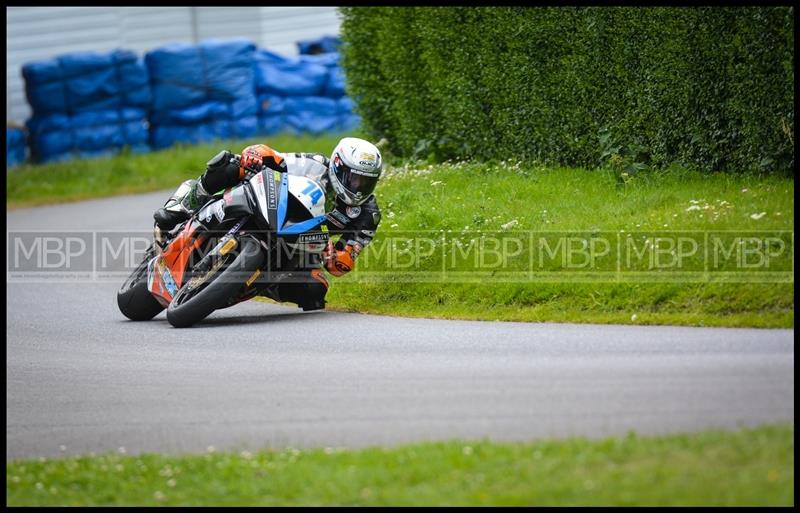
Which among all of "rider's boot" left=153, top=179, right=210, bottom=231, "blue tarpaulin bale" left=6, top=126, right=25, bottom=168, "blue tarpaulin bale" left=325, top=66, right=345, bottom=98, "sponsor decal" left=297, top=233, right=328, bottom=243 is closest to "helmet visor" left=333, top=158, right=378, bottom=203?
"sponsor decal" left=297, top=233, right=328, bottom=243

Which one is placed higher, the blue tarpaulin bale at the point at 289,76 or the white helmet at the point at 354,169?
the white helmet at the point at 354,169

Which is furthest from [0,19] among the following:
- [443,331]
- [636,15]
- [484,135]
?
[443,331]

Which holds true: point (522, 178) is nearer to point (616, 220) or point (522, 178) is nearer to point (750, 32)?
point (616, 220)

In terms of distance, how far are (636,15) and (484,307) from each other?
147 inches

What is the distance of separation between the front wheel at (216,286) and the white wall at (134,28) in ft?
60.4

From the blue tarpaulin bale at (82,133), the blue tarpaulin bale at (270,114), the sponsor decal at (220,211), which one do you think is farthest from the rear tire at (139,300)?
the blue tarpaulin bale at (270,114)

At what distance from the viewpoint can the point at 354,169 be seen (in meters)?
10.7

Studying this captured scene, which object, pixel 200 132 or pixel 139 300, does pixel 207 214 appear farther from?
pixel 200 132

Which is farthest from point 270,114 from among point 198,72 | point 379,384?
point 379,384

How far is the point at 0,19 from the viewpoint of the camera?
19500 millimetres

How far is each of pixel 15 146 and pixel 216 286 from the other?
54.3 ft

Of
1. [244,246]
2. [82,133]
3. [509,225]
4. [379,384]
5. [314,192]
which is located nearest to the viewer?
[379,384]

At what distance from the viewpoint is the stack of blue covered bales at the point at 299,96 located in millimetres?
27203
